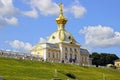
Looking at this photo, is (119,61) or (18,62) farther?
(119,61)

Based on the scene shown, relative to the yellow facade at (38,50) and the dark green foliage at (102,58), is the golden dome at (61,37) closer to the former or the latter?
the yellow facade at (38,50)

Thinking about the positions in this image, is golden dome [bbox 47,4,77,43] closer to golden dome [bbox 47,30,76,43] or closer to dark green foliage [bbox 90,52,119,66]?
golden dome [bbox 47,30,76,43]

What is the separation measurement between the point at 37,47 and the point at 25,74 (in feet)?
145

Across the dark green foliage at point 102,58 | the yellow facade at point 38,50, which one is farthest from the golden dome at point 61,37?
the dark green foliage at point 102,58

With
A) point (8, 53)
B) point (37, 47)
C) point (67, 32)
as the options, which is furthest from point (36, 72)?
point (67, 32)

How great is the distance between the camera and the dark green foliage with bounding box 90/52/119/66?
130 meters

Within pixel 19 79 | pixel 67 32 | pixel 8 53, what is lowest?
pixel 19 79

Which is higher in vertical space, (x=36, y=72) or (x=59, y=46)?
(x=59, y=46)

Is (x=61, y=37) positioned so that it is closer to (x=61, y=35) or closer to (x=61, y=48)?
(x=61, y=35)

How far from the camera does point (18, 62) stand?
65.5 m

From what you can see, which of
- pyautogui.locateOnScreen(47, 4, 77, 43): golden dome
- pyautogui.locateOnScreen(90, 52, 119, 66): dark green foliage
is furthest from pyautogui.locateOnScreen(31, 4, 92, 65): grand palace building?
pyautogui.locateOnScreen(90, 52, 119, 66): dark green foliage

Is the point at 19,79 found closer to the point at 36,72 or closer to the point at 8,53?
the point at 36,72

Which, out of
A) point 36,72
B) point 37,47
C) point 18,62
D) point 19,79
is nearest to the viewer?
point 19,79

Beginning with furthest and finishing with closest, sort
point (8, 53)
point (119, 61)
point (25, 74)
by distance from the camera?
point (119, 61) < point (8, 53) < point (25, 74)
